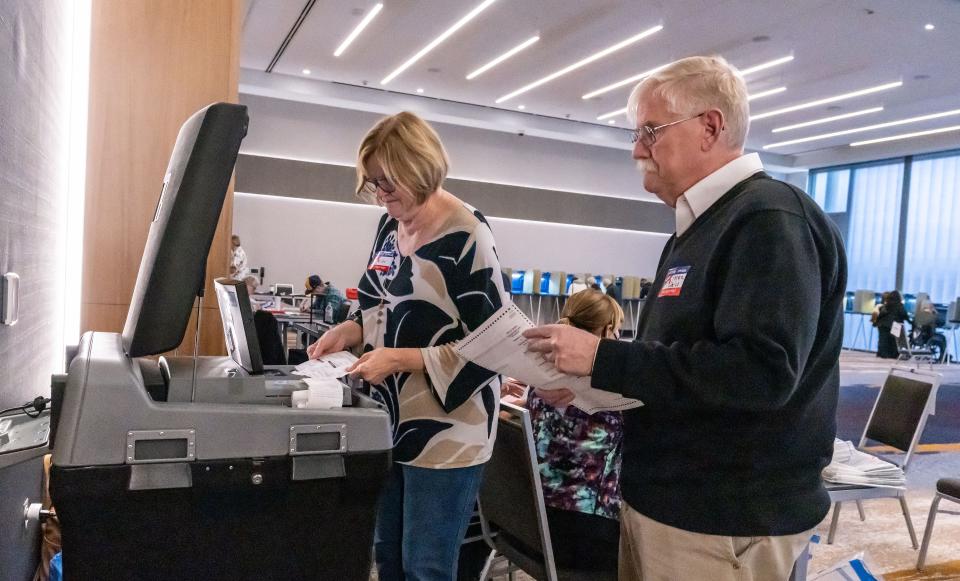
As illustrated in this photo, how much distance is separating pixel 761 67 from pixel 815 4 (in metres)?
2.00

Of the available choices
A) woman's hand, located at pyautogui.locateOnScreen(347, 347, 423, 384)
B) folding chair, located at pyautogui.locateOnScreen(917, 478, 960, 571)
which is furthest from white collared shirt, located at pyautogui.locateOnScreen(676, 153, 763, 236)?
folding chair, located at pyautogui.locateOnScreen(917, 478, 960, 571)

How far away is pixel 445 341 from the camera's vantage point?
1434mm

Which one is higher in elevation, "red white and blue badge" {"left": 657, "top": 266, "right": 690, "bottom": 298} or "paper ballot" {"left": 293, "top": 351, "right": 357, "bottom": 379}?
"red white and blue badge" {"left": 657, "top": 266, "right": 690, "bottom": 298}

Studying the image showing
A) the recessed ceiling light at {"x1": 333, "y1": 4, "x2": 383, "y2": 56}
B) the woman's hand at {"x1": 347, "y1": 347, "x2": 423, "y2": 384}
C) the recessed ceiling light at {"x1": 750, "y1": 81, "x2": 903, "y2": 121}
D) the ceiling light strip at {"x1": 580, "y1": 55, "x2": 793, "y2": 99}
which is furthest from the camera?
the recessed ceiling light at {"x1": 750, "y1": 81, "x2": 903, "y2": 121}

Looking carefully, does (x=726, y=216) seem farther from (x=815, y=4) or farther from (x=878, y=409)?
(x=815, y=4)

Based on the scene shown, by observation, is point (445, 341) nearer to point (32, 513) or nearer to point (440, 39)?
point (32, 513)

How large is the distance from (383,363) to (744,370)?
603 millimetres

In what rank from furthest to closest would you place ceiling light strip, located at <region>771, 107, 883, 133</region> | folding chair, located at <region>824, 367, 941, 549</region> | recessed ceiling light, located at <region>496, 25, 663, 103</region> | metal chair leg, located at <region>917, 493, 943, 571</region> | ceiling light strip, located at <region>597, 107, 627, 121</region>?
ceiling light strip, located at <region>597, 107, 627, 121</region>, ceiling light strip, located at <region>771, 107, 883, 133</region>, recessed ceiling light, located at <region>496, 25, 663, 103</region>, folding chair, located at <region>824, 367, 941, 549</region>, metal chair leg, located at <region>917, 493, 943, 571</region>

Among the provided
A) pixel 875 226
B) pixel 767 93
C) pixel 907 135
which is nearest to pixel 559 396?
pixel 767 93

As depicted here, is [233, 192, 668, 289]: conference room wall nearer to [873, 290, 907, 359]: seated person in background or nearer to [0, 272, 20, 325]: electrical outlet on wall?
[873, 290, 907, 359]: seated person in background

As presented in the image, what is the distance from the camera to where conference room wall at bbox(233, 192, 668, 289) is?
11812mm

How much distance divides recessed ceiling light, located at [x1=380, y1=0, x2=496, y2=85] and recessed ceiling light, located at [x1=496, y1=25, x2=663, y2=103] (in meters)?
1.84

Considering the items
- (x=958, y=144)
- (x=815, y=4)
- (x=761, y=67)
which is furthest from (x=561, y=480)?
(x=958, y=144)

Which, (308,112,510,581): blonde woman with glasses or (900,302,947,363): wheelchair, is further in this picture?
(900,302,947,363): wheelchair
